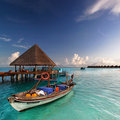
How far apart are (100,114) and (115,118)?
1439mm

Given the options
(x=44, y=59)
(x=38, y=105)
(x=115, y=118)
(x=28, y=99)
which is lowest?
(x=115, y=118)

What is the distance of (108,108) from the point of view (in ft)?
34.4

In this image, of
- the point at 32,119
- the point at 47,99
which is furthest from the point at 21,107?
the point at 47,99

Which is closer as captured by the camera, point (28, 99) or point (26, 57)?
point (28, 99)

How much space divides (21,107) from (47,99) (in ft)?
10.1

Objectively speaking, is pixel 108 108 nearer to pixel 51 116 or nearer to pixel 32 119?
pixel 51 116

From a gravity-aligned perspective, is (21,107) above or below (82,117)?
above

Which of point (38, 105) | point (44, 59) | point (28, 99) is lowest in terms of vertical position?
point (38, 105)

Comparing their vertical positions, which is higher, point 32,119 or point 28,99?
point 28,99

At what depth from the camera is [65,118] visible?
8.48 meters

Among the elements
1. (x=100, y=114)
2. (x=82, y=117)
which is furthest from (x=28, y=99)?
(x=100, y=114)

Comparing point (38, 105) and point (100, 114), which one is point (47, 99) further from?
point (100, 114)

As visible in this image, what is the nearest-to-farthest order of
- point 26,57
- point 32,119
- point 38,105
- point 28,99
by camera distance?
point 32,119 → point 28,99 → point 38,105 → point 26,57

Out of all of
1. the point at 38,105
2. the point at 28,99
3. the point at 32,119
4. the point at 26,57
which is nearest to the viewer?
the point at 32,119
